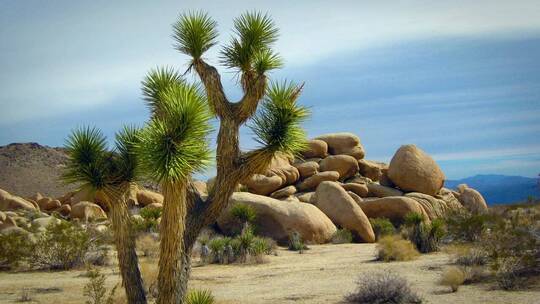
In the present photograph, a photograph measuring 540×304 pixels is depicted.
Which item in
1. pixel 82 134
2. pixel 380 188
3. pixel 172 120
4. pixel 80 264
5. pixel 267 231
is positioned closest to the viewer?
pixel 172 120

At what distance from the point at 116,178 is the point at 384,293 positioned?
5523 mm

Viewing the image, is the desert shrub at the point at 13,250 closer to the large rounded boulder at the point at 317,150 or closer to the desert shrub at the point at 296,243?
the desert shrub at the point at 296,243

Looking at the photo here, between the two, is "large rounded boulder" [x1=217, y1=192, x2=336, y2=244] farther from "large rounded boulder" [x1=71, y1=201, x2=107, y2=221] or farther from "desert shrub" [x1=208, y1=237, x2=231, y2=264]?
"large rounded boulder" [x1=71, y1=201, x2=107, y2=221]

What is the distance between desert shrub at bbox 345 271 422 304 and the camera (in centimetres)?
1259

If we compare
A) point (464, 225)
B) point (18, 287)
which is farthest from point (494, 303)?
point (18, 287)

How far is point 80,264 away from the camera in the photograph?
20.1 m

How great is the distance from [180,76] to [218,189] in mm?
2416

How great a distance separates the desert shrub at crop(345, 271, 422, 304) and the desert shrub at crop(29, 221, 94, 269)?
9.89 m

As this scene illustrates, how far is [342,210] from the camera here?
1142 inches

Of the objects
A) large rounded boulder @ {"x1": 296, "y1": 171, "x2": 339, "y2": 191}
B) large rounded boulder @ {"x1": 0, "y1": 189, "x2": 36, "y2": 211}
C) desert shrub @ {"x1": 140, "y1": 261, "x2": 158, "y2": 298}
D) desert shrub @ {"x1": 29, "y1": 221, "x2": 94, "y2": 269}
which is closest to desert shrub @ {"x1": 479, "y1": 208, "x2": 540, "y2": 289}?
desert shrub @ {"x1": 140, "y1": 261, "x2": 158, "y2": 298}

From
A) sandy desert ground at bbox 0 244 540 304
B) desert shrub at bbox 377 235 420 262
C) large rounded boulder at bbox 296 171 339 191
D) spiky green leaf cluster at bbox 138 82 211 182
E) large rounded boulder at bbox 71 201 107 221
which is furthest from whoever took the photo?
large rounded boulder at bbox 71 201 107 221

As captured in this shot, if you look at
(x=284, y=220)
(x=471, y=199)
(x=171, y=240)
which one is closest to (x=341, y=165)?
(x=471, y=199)

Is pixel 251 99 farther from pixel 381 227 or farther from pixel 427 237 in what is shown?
pixel 381 227

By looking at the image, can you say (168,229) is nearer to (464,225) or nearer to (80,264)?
(80,264)
